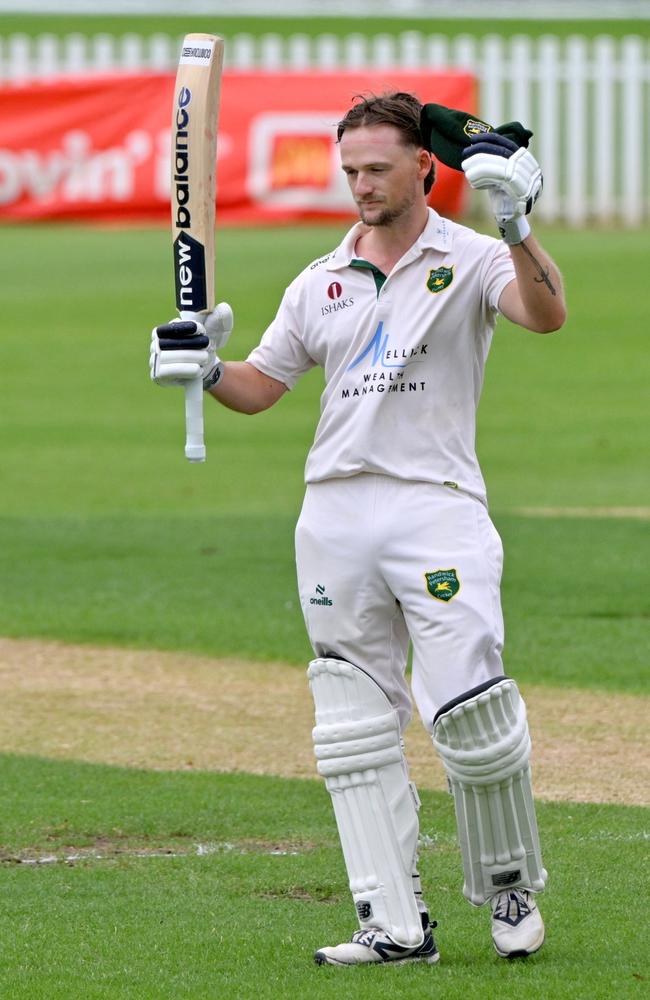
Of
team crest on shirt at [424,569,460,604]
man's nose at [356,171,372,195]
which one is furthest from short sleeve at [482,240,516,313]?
team crest on shirt at [424,569,460,604]

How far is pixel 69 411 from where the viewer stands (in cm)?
1644

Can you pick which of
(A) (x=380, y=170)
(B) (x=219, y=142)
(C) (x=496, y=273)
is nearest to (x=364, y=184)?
(A) (x=380, y=170)

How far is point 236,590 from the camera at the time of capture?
34.7 feet

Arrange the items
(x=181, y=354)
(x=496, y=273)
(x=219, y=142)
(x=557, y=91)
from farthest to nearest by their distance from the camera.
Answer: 1. (x=557, y=91)
2. (x=219, y=142)
3. (x=181, y=354)
4. (x=496, y=273)

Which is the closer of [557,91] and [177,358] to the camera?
[177,358]

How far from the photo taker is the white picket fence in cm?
2392

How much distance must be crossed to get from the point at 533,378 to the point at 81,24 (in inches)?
896

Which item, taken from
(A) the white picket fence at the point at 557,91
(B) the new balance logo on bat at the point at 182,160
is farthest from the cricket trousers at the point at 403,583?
(A) the white picket fence at the point at 557,91

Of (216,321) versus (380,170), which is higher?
(380,170)

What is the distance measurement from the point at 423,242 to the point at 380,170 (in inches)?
8.7

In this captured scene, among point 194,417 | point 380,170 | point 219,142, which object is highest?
point 219,142

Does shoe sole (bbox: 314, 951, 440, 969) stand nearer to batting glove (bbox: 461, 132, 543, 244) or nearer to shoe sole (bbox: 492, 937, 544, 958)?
shoe sole (bbox: 492, 937, 544, 958)

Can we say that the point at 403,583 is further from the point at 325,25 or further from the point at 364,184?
the point at 325,25

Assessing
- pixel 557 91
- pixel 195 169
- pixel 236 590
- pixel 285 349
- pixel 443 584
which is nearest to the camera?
pixel 443 584
